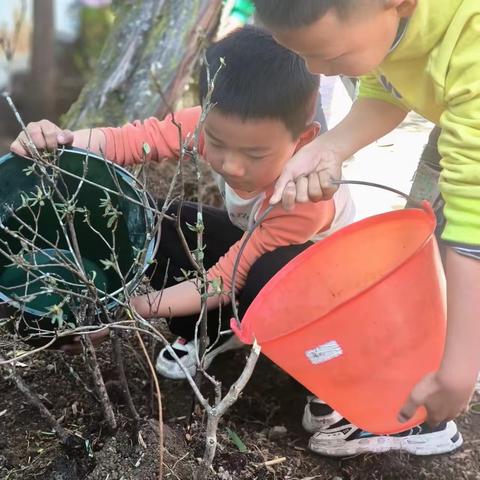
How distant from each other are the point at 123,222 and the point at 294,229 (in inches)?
17.7

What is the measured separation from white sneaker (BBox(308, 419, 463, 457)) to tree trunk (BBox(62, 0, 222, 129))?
56.8 inches

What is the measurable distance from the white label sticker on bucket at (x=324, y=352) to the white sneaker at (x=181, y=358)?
47 cm

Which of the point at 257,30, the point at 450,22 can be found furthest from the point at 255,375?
the point at 450,22

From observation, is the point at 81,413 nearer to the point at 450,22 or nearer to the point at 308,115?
the point at 308,115

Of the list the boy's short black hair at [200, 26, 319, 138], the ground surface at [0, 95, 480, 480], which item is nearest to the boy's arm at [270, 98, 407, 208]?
the boy's short black hair at [200, 26, 319, 138]

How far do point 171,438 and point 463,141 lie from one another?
0.85 m

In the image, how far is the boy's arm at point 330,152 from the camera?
142 cm

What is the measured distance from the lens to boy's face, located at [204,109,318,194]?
1.58 meters

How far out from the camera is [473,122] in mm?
1182

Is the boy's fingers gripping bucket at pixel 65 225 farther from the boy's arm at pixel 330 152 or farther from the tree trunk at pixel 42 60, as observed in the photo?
the tree trunk at pixel 42 60

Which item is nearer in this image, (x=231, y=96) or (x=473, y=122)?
(x=473, y=122)

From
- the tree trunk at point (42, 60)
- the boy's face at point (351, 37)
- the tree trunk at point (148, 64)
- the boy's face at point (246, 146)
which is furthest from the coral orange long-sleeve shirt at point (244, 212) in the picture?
the tree trunk at point (42, 60)

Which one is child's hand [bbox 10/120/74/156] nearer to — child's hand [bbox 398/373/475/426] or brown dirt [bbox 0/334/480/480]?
brown dirt [bbox 0/334/480/480]

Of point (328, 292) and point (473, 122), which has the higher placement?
point (473, 122)
